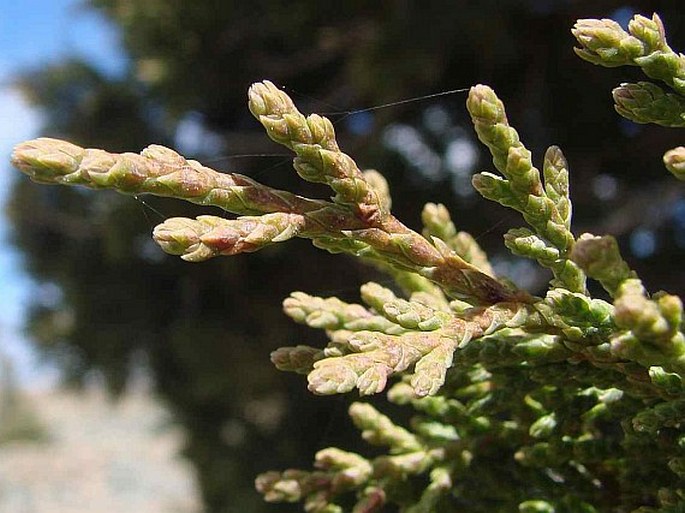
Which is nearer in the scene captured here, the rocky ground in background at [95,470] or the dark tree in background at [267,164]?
the dark tree in background at [267,164]

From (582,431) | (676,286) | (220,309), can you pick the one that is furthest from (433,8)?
(582,431)

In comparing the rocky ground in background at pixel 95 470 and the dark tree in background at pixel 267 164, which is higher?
the dark tree in background at pixel 267 164

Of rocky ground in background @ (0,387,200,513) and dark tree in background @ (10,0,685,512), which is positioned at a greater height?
dark tree in background @ (10,0,685,512)

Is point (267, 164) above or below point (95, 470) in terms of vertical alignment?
above

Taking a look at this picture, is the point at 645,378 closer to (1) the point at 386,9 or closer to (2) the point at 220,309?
(1) the point at 386,9

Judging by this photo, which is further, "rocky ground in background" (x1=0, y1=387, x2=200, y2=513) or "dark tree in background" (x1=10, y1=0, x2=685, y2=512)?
"rocky ground in background" (x1=0, y1=387, x2=200, y2=513)
